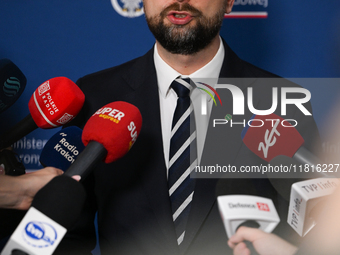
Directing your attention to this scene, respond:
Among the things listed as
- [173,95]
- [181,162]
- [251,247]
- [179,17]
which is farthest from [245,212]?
[179,17]

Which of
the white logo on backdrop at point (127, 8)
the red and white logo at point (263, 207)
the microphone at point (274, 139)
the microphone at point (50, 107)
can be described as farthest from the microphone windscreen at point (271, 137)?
the white logo on backdrop at point (127, 8)

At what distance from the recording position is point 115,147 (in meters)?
0.70

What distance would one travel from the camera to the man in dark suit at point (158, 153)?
0.91 m

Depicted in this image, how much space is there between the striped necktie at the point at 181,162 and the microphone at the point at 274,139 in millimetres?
177

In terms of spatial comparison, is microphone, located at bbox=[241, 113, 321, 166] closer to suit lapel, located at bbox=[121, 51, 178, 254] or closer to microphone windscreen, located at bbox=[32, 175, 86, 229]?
suit lapel, located at bbox=[121, 51, 178, 254]

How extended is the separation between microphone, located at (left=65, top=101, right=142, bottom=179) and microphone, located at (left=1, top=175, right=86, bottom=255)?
0.04m

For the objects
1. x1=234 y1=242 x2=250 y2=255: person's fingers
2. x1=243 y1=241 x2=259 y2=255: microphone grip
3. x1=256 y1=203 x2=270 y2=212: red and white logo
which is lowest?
x1=243 y1=241 x2=259 y2=255: microphone grip

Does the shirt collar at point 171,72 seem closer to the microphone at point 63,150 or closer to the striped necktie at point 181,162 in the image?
the striped necktie at point 181,162

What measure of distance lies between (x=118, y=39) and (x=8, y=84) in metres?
0.64

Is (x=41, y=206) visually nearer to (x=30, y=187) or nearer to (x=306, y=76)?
(x=30, y=187)

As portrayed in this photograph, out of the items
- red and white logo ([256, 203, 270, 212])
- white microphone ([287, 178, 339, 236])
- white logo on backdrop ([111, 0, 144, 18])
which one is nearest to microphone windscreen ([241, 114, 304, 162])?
white microphone ([287, 178, 339, 236])

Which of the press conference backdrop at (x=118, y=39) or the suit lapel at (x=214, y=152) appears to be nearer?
the suit lapel at (x=214, y=152)

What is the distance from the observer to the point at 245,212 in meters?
0.51

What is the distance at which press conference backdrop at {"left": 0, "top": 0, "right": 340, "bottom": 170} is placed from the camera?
4.71ft
